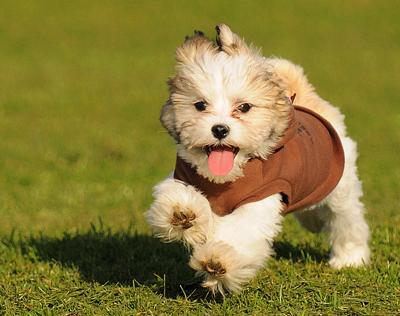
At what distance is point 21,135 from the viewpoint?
13203mm

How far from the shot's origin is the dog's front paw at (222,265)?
4984mm

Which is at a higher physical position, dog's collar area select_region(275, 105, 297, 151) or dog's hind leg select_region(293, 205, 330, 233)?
dog's collar area select_region(275, 105, 297, 151)

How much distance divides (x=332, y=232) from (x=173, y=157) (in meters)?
5.40

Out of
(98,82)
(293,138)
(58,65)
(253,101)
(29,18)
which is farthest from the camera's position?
(29,18)

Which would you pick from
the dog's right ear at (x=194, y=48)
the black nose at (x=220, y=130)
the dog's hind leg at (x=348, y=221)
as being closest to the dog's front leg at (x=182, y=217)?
the black nose at (x=220, y=130)

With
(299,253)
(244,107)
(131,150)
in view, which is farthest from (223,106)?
(131,150)

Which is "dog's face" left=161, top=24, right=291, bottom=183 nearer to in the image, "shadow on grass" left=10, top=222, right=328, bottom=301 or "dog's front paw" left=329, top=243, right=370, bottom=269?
"shadow on grass" left=10, top=222, right=328, bottom=301

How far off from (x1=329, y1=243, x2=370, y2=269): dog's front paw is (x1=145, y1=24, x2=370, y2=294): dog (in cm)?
87

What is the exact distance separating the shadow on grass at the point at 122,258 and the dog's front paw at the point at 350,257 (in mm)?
1051

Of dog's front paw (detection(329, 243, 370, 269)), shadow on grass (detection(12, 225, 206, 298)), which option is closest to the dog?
shadow on grass (detection(12, 225, 206, 298))

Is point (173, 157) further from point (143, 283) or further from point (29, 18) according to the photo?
point (29, 18)

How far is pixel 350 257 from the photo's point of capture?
644 cm

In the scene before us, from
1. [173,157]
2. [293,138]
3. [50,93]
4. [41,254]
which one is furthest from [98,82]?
[293,138]

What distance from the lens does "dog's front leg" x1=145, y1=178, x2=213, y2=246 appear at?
5.14 m
